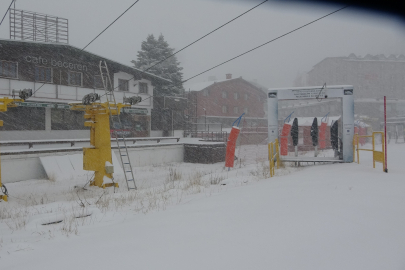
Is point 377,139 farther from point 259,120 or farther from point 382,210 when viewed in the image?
point 382,210

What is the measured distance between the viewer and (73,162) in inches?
536

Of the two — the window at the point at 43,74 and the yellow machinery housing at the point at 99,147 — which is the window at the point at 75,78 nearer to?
the window at the point at 43,74

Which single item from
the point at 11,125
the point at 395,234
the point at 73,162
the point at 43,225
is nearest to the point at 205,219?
the point at 395,234

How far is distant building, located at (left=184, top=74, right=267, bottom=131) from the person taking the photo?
44.7 meters

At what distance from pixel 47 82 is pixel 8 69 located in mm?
2319

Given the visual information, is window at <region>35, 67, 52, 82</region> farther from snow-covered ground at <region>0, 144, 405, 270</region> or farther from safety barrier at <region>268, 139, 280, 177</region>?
snow-covered ground at <region>0, 144, 405, 270</region>

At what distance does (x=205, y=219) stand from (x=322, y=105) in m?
54.9

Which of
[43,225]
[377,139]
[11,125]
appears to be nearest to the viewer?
[43,225]

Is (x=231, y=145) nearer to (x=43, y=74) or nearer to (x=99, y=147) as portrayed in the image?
(x=99, y=147)

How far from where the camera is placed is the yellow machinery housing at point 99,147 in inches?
387

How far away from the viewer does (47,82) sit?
21.1 meters

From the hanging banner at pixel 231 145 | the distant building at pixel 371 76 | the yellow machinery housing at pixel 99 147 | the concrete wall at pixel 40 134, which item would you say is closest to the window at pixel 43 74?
the concrete wall at pixel 40 134

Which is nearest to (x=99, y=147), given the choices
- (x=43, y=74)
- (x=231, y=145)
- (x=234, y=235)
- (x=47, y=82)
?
(x=231, y=145)

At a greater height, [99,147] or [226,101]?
[226,101]
